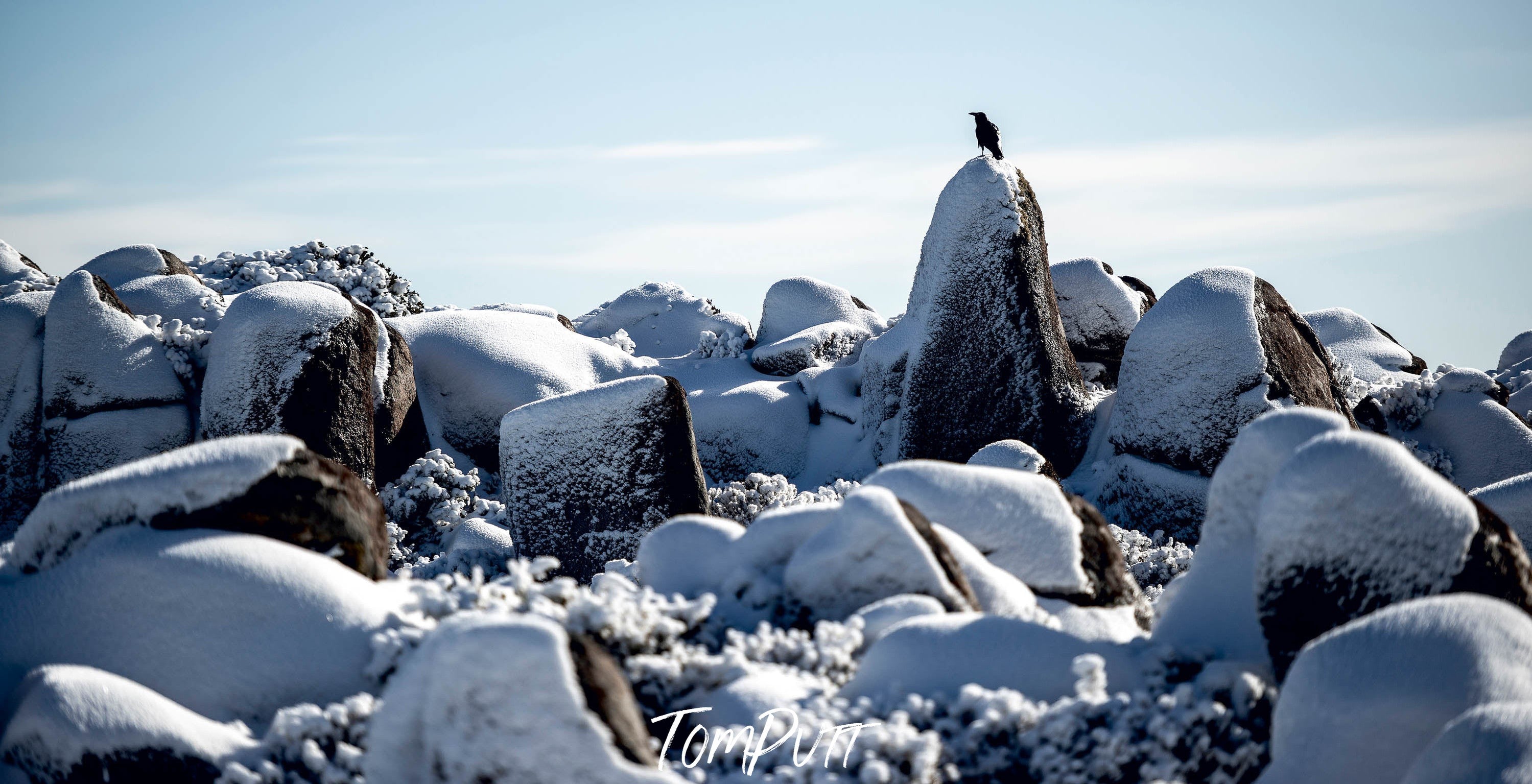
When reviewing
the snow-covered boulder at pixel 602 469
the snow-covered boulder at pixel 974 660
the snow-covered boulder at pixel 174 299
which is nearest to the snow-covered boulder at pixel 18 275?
the snow-covered boulder at pixel 174 299

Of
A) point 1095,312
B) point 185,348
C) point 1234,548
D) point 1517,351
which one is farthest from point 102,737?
point 1517,351

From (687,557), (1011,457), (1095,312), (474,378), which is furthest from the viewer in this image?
(1095,312)

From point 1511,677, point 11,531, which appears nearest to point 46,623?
point 1511,677

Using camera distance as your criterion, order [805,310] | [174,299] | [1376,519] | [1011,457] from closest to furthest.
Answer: [1376,519]
[1011,457]
[174,299]
[805,310]

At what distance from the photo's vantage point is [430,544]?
10867 mm

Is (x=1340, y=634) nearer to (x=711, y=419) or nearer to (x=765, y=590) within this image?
(x=765, y=590)

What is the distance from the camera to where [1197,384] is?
10.2m

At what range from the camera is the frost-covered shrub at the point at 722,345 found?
48.8ft

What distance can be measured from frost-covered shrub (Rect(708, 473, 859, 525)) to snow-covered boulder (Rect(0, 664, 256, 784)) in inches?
264

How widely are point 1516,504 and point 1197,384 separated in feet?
10.9

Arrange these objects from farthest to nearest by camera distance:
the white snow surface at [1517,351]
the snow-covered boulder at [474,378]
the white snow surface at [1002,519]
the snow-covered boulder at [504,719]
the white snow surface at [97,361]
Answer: the white snow surface at [1517,351], the snow-covered boulder at [474,378], the white snow surface at [97,361], the white snow surface at [1002,519], the snow-covered boulder at [504,719]

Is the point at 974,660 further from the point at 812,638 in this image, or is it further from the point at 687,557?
the point at 687,557

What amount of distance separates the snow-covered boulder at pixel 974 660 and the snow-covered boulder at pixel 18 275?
1184cm

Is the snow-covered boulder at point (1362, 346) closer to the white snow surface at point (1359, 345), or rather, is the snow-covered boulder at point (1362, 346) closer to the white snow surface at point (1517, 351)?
the white snow surface at point (1359, 345)
